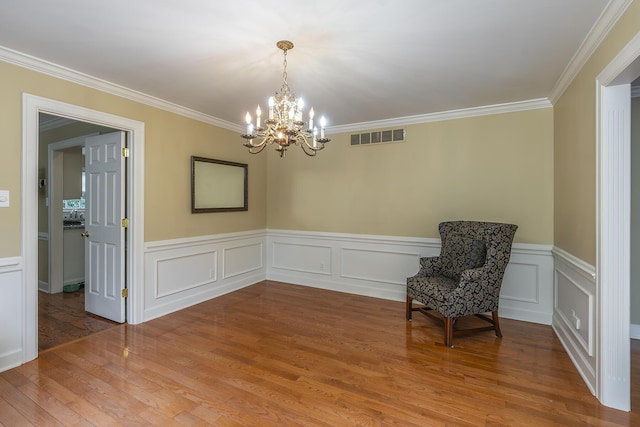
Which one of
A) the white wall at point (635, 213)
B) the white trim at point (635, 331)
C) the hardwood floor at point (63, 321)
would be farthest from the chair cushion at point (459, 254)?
the hardwood floor at point (63, 321)

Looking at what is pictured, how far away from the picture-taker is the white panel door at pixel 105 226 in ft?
11.2

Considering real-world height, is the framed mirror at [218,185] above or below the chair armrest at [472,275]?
above

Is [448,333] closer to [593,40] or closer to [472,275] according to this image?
[472,275]

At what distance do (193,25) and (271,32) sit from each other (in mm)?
500

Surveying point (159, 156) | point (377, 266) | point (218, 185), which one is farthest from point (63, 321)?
point (377, 266)

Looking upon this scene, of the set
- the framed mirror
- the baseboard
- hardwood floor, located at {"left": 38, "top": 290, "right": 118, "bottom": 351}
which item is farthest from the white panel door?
the baseboard

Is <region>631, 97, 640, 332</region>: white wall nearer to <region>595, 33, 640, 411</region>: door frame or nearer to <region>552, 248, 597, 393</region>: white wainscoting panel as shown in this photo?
<region>552, 248, 597, 393</region>: white wainscoting panel

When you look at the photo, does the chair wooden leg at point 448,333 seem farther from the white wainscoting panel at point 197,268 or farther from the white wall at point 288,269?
the white wainscoting panel at point 197,268

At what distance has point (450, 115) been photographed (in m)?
3.95

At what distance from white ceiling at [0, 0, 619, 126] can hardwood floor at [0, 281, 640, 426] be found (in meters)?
2.42

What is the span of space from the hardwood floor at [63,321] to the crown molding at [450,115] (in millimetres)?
3714

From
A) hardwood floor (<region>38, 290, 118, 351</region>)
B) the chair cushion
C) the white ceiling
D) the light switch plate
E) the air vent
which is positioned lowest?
hardwood floor (<region>38, 290, 118, 351</region>)

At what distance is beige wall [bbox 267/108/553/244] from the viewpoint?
11.7 ft

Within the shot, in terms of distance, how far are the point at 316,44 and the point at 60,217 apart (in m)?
4.43
